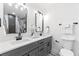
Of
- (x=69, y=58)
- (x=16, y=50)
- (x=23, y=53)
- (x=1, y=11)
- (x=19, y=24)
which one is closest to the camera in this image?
(x=69, y=58)

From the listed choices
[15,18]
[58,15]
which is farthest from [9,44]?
[58,15]

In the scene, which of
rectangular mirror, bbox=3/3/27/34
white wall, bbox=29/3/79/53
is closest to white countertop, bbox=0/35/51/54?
rectangular mirror, bbox=3/3/27/34

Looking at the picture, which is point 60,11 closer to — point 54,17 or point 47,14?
point 54,17

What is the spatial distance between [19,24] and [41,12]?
1362 millimetres

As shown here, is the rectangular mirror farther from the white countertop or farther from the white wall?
the white wall

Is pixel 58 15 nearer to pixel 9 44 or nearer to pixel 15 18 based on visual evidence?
pixel 15 18

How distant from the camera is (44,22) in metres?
3.02

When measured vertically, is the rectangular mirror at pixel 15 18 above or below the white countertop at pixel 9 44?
above

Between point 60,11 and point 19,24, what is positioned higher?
point 60,11

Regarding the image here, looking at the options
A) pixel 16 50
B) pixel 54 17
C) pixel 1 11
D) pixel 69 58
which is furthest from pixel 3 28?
pixel 54 17

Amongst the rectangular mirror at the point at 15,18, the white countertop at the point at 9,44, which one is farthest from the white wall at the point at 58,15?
the white countertop at the point at 9,44

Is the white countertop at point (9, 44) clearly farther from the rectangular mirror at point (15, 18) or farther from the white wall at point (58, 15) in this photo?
the white wall at point (58, 15)

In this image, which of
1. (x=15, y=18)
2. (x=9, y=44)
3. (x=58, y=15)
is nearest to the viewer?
(x=9, y=44)

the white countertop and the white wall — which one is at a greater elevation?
the white wall
